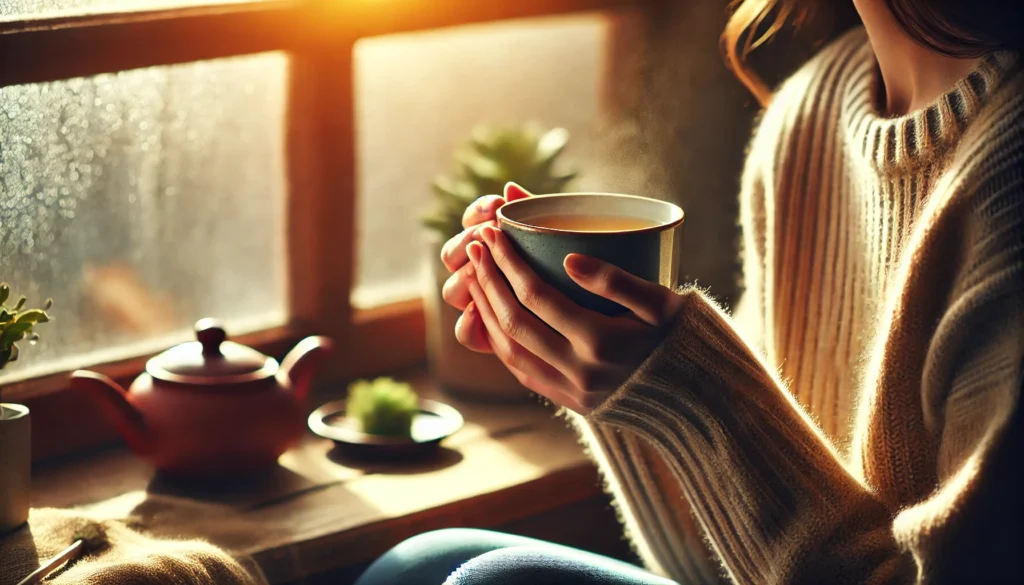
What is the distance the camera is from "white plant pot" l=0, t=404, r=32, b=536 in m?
1.03

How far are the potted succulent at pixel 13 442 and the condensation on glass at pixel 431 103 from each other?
0.59m

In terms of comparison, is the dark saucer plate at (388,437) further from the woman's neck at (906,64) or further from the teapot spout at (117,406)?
the woman's neck at (906,64)

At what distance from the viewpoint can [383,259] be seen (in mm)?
1663

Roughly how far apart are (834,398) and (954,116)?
36 centimetres

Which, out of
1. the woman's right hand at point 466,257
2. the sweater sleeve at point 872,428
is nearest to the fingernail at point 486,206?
the woman's right hand at point 466,257

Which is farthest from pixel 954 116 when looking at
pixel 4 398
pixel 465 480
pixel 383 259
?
pixel 4 398

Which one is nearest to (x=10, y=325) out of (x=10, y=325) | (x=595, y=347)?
(x=10, y=325)

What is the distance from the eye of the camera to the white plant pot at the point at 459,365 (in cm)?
154

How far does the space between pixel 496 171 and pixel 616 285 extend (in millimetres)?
734

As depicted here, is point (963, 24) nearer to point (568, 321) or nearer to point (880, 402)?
point (880, 402)

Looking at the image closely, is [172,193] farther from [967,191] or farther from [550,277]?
[967,191]

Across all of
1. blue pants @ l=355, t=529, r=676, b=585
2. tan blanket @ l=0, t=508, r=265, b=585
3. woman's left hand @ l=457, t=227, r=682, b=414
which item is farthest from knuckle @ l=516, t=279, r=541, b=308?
tan blanket @ l=0, t=508, r=265, b=585

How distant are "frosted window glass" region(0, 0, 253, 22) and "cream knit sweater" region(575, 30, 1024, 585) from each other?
71 cm

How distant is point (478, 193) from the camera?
4.95 feet
